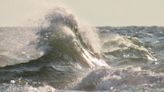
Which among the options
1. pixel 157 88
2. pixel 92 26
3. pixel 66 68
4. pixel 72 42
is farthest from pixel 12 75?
pixel 92 26

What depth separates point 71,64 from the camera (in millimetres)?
20344

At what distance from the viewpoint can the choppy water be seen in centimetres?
1630

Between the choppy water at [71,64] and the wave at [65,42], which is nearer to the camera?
the choppy water at [71,64]

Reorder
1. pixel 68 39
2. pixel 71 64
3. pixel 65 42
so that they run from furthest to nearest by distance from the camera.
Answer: pixel 68 39
pixel 65 42
pixel 71 64

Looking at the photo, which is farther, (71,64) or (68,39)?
(68,39)

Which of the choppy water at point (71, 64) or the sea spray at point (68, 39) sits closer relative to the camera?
the choppy water at point (71, 64)

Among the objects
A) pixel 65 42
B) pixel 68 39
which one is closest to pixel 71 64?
pixel 65 42

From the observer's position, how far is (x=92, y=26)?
83.0 feet

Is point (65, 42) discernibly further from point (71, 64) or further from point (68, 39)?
point (71, 64)

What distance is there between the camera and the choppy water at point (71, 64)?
53.5 feet

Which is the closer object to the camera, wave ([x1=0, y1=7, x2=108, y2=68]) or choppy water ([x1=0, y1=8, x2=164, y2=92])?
choppy water ([x1=0, y1=8, x2=164, y2=92])

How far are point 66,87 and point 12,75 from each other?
2.88 m

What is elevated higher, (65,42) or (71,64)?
(65,42)

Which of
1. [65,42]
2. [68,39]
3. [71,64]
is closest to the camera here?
[71,64]
